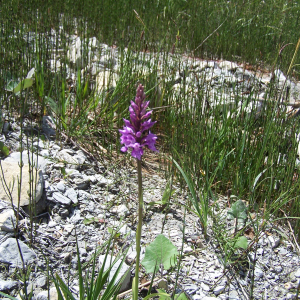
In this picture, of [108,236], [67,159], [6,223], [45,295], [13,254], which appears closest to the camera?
[45,295]

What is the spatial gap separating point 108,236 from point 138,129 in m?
0.88

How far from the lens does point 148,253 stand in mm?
1358

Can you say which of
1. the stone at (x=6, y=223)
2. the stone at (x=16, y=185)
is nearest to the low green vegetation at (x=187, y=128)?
the stone at (x=16, y=185)

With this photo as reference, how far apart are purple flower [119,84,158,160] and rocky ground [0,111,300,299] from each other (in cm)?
54

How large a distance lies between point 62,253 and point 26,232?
213 mm

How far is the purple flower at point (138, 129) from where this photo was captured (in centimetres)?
90

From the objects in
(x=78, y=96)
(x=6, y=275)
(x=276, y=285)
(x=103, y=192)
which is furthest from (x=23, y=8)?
(x=276, y=285)

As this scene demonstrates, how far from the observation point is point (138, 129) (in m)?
0.92

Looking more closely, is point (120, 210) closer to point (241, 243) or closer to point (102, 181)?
point (102, 181)

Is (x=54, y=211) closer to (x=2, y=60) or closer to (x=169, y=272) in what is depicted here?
(x=169, y=272)

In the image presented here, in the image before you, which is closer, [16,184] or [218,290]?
[218,290]

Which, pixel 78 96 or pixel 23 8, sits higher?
pixel 23 8

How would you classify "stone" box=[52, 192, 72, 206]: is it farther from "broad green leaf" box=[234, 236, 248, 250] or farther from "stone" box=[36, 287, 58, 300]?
"broad green leaf" box=[234, 236, 248, 250]

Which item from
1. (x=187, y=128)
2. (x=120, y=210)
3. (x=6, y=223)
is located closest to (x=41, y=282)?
(x=6, y=223)
